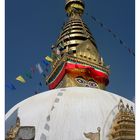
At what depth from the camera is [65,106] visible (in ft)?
33.9

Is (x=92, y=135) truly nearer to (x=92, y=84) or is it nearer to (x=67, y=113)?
(x=67, y=113)

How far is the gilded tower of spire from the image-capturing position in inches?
679

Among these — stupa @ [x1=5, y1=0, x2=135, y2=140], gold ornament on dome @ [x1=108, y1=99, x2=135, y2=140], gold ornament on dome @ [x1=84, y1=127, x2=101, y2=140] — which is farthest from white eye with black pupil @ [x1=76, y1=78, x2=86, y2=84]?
gold ornament on dome @ [x1=84, y1=127, x2=101, y2=140]

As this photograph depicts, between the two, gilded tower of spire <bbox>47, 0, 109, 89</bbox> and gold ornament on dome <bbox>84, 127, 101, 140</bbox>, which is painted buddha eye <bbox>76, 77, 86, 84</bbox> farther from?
gold ornament on dome <bbox>84, 127, 101, 140</bbox>

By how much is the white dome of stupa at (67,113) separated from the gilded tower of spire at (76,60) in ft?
17.7

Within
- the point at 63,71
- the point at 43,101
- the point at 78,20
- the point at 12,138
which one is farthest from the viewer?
the point at 78,20

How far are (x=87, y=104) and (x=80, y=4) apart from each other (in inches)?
515

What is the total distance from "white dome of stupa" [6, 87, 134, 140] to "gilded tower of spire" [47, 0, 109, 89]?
541 cm

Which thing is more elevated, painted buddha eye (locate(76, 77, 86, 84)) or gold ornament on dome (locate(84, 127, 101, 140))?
painted buddha eye (locate(76, 77, 86, 84))

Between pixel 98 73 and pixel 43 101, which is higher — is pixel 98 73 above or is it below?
above

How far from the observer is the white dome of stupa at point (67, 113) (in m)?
9.47
